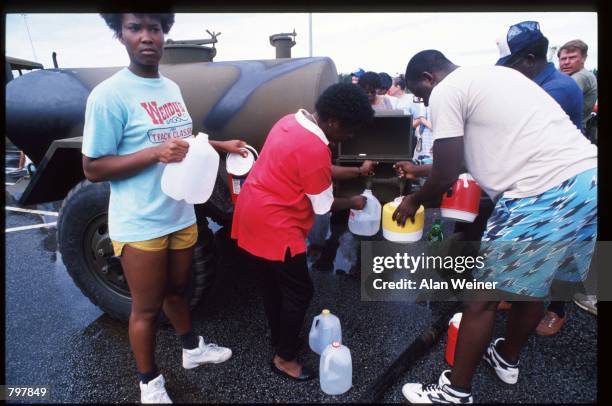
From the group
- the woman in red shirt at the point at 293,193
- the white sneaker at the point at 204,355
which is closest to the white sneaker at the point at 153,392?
the white sneaker at the point at 204,355

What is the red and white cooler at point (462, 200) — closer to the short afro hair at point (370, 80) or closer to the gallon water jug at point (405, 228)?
the gallon water jug at point (405, 228)

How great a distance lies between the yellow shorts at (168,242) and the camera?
1.76 metres

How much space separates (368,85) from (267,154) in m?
2.94

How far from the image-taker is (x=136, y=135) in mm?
1677

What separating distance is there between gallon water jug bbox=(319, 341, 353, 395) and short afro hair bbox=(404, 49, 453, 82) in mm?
1626

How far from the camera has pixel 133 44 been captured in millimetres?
1657

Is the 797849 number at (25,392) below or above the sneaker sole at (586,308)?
below

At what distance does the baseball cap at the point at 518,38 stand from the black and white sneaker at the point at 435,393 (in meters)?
2.03

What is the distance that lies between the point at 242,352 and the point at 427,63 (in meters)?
2.15

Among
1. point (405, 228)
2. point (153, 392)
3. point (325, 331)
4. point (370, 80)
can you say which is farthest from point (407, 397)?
point (370, 80)

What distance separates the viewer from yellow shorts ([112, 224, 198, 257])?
5.78 feet

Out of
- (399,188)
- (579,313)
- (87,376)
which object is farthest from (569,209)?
(87,376)

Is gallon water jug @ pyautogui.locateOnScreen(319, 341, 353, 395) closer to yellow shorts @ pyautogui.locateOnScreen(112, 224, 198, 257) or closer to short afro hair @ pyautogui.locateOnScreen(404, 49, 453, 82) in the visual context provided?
yellow shorts @ pyautogui.locateOnScreen(112, 224, 198, 257)

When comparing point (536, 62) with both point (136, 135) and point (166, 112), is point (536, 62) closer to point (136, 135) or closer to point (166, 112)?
point (166, 112)
